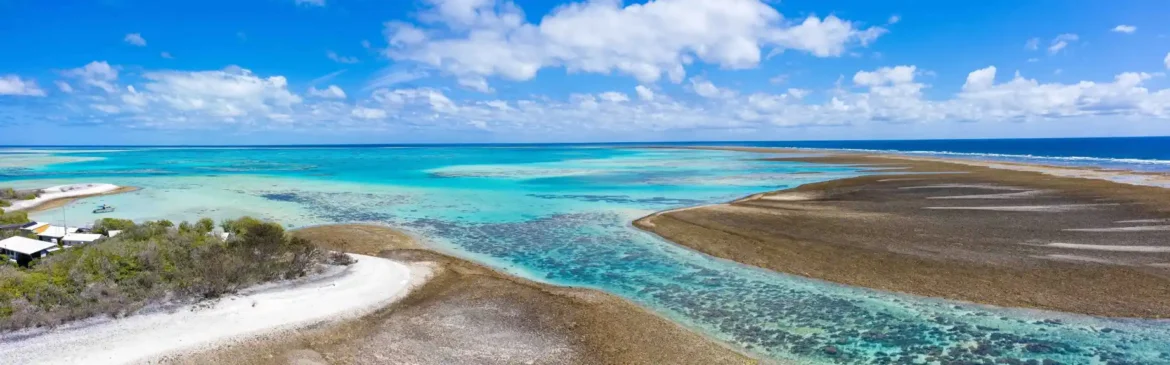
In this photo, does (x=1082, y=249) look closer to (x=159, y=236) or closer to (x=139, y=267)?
(x=139, y=267)

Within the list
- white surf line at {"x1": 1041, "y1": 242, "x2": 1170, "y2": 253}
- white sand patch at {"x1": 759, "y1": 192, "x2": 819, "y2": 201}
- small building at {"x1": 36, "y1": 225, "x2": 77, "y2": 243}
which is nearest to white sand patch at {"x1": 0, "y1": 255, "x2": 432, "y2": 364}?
small building at {"x1": 36, "y1": 225, "x2": 77, "y2": 243}

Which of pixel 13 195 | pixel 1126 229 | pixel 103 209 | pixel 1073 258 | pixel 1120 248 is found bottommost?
pixel 103 209

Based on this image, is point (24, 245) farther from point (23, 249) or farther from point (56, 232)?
point (56, 232)

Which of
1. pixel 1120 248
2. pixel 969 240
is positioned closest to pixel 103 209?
pixel 969 240

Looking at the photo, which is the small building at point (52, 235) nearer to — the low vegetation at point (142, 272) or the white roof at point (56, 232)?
the white roof at point (56, 232)

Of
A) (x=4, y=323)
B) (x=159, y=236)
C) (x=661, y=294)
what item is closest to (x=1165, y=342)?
(x=661, y=294)

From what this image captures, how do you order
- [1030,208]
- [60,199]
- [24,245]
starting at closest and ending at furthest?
[24,245] < [1030,208] < [60,199]

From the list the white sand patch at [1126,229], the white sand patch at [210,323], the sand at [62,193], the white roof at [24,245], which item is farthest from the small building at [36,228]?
the white sand patch at [1126,229]
